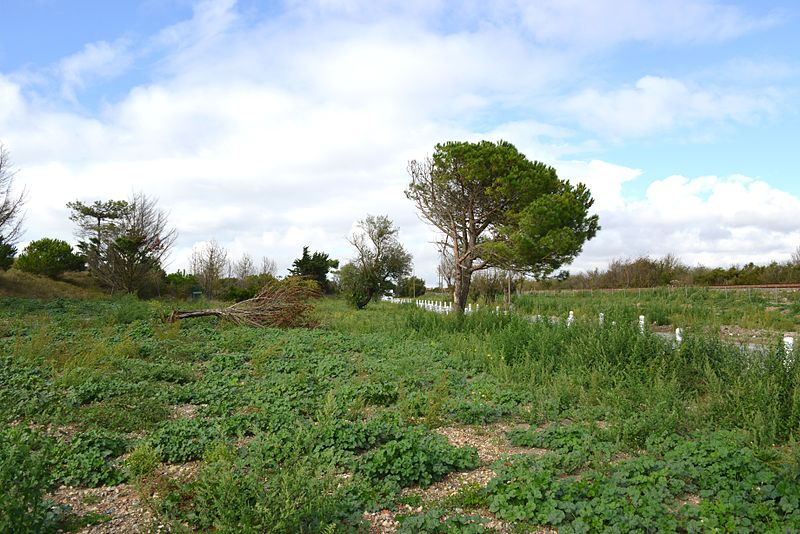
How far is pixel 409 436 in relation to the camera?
4.52m

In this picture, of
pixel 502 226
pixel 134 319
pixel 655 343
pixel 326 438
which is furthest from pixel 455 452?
pixel 502 226

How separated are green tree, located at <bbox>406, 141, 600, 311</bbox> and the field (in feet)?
31.5

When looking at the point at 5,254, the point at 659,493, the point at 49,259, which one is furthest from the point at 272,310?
the point at 49,259

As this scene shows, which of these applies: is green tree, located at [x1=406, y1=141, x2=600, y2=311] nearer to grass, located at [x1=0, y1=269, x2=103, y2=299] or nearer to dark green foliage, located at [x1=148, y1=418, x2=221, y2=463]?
dark green foliage, located at [x1=148, y1=418, x2=221, y2=463]

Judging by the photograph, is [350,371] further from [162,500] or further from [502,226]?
[502,226]

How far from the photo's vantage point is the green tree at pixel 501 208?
61.0 ft

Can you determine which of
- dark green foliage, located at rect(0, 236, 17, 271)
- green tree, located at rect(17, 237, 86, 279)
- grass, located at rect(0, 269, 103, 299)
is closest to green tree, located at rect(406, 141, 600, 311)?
grass, located at rect(0, 269, 103, 299)

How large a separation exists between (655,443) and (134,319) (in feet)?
40.7

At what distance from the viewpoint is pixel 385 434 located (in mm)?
4859

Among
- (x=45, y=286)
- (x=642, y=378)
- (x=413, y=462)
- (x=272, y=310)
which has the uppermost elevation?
(x=45, y=286)

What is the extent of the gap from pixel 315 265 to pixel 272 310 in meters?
25.4

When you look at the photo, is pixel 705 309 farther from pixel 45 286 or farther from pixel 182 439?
pixel 45 286

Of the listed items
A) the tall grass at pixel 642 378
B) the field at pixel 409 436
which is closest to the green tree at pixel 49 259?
the field at pixel 409 436

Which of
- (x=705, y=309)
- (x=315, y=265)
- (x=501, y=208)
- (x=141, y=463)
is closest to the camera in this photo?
(x=141, y=463)
